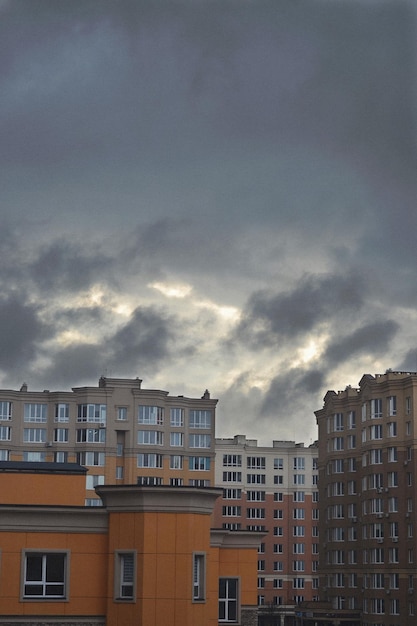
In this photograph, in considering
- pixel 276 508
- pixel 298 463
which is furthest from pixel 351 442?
pixel 298 463

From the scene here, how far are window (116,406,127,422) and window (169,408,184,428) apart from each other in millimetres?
5107

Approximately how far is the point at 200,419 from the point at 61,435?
1473 centimetres

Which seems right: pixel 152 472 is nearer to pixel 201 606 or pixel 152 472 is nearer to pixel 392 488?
pixel 392 488

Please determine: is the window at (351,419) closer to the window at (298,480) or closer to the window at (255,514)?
the window at (255,514)

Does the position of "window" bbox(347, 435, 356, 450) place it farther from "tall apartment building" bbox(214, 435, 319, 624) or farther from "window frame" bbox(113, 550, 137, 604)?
"window frame" bbox(113, 550, 137, 604)

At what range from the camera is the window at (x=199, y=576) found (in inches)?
1341

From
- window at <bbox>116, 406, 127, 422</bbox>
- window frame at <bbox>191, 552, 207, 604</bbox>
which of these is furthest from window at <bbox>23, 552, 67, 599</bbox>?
window at <bbox>116, 406, 127, 422</bbox>

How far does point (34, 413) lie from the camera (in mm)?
108562

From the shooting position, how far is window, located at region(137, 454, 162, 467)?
107 m

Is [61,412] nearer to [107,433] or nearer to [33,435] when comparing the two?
[33,435]

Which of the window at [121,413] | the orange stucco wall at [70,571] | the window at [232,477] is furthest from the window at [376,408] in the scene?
the orange stucco wall at [70,571]

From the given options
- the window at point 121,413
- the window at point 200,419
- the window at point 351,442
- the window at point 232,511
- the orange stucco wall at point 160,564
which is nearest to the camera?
the orange stucco wall at point 160,564

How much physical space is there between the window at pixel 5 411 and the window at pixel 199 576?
75979 millimetres

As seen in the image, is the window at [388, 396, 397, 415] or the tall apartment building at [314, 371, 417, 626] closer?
the tall apartment building at [314, 371, 417, 626]
